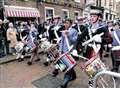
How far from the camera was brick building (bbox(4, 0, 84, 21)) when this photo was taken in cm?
1441

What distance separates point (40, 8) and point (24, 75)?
11070mm

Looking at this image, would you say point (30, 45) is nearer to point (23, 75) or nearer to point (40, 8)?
point (23, 75)

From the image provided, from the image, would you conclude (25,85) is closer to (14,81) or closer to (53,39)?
(14,81)

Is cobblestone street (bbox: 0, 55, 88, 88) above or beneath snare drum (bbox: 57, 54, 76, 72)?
beneath

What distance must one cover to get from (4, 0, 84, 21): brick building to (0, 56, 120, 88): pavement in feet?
21.3

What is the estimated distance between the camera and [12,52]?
32.7 feet

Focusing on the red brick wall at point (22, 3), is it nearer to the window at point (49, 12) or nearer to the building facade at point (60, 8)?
the building facade at point (60, 8)

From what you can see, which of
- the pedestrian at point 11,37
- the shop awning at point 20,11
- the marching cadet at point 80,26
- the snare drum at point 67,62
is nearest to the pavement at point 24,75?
the snare drum at point 67,62

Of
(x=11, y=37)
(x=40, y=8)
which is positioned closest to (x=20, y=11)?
(x=40, y=8)

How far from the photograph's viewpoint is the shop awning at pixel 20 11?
46.0 feet

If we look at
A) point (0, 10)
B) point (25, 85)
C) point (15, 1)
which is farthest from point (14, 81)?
point (15, 1)

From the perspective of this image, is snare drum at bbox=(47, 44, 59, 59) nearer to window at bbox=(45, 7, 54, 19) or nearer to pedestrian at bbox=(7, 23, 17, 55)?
pedestrian at bbox=(7, 23, 17, 55)

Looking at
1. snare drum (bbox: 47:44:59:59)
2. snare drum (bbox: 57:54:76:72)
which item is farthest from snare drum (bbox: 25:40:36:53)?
snare drum (bbox: 57:54:76:72)

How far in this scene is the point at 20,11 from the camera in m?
15.2
